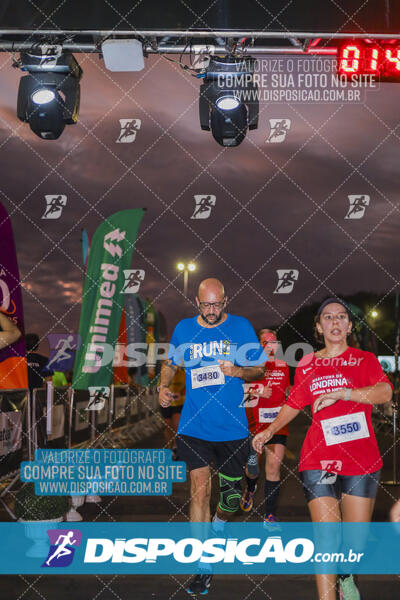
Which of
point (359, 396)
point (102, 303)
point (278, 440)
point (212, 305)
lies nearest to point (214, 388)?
point (212, 305)

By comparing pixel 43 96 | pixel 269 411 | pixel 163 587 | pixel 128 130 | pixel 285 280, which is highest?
pixel 43 96

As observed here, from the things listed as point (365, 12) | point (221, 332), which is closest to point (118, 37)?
point (365, 12)

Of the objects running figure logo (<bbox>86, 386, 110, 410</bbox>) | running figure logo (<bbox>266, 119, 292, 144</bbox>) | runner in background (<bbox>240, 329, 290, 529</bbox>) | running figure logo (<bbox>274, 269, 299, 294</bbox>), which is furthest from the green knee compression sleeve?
running figure logo (<bbox>86, 386, 110, 410</bbox>)

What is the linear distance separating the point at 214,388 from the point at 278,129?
381 centimetres

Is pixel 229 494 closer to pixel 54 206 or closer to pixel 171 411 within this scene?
pixel 54 206

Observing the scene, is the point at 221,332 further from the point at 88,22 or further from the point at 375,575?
the point at 88,22

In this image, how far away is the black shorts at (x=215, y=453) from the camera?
5426mm

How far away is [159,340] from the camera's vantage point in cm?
2686

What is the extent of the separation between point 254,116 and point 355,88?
116cm

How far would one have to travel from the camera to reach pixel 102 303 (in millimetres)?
10305

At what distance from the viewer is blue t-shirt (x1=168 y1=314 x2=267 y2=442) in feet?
18.1

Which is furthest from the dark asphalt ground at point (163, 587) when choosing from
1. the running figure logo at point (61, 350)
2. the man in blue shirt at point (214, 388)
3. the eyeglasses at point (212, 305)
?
the running figure logo at point (61, 350)

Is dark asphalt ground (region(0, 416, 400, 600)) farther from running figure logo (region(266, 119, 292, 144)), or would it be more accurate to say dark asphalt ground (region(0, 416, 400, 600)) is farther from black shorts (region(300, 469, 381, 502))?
running figure logo (region(266, 119, 292, 144))

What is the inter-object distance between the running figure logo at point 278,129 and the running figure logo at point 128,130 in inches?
62.4
